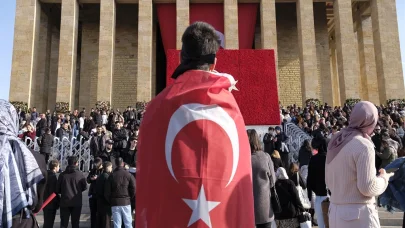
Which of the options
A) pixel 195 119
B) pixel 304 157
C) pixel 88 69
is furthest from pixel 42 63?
pixel 195 119

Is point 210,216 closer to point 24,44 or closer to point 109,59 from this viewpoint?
point 109,59

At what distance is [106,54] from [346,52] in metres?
14.4

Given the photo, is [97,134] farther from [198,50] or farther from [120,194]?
[198,50]

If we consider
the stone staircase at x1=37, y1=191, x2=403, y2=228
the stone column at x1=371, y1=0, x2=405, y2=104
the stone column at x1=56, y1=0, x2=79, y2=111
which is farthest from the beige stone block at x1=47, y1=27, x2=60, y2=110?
the stone column at x1=371, y1=0, x2=405, y2=104

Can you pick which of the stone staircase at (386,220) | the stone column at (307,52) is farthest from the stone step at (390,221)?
the stone column at (307,52)

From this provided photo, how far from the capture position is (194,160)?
199cm

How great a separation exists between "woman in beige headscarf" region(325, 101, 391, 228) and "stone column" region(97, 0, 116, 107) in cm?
2064

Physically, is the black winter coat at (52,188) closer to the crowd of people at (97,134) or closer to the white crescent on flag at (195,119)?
the crowd of people at (97,134)

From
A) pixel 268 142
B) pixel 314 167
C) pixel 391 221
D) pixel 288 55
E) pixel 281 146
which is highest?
pixel 288 55

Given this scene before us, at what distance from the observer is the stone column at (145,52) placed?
23.4 metres

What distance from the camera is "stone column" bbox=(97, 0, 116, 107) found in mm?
23312

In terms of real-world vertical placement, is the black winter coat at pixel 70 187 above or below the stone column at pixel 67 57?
below

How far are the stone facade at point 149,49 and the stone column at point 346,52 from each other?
0.19 feet

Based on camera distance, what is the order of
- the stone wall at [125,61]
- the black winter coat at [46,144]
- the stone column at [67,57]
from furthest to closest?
the stone wall at [125,61]
the stone column at [67,57]
the black winter coat at [46,144]
